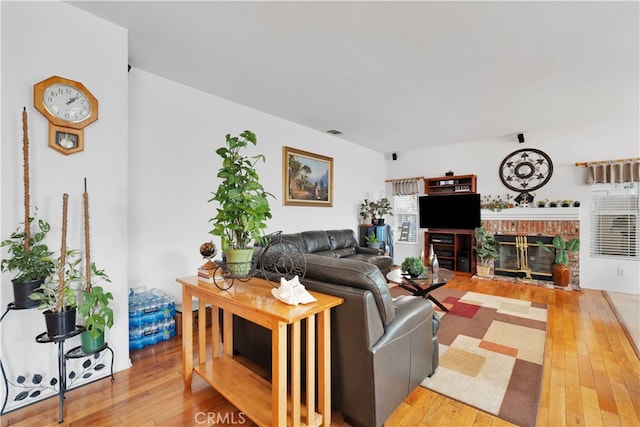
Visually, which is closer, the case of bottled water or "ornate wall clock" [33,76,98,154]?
"ornate wall clock" [33,76,98,154]

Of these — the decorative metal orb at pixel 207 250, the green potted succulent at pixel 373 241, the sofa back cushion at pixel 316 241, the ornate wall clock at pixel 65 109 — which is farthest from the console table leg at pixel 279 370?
the green potted succulent at pixel 373 241

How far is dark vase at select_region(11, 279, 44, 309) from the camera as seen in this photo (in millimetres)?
1646

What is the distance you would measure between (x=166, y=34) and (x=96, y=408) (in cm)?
281

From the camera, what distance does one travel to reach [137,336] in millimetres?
2555

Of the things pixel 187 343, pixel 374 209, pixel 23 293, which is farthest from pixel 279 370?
pixel 374 209

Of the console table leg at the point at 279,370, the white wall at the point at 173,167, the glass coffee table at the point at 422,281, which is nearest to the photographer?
the console table leg at the point at 279,370

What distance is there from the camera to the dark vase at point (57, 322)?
66.2 inches

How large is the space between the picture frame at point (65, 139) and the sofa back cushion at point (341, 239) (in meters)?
3.68

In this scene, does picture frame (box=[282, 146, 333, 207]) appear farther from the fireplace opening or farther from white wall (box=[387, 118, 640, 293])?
the fireplace opening

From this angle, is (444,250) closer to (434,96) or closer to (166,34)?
(434,96)

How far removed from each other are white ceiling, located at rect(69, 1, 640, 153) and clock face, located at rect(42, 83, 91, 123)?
64 centimetres

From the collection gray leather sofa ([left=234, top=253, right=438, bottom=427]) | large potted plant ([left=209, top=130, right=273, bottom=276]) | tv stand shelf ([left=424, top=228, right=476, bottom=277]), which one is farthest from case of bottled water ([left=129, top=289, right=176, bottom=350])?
tv stand shelf ([left=424, top=228, right=476, bottom=277])

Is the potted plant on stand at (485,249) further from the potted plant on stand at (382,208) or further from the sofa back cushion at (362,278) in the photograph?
the sofa back cushion at (362,278)

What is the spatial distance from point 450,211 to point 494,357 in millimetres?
3808
